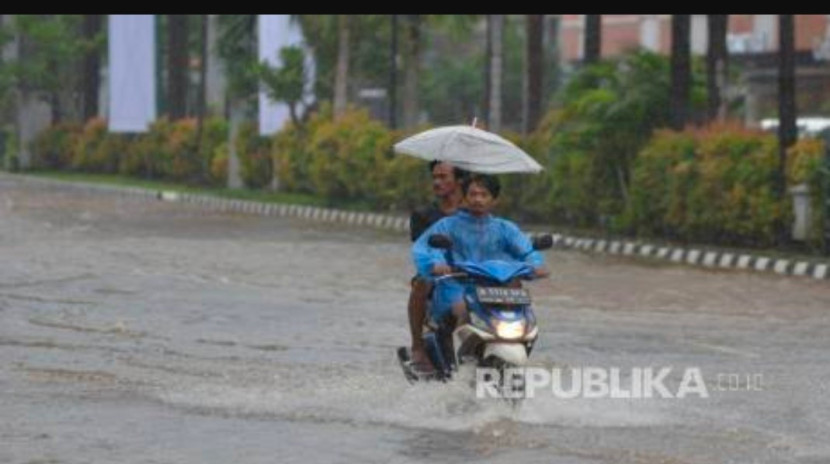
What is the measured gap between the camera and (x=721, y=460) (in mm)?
9570

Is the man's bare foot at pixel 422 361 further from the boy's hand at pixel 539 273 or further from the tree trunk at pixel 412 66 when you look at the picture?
the tree trunk at pixel 412 66

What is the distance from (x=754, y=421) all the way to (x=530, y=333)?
1.49 meters

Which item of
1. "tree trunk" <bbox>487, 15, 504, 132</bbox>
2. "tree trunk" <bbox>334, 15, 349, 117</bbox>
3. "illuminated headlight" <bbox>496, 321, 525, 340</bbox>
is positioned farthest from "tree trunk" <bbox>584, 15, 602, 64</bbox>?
"illuminated headlight" <bbox>496, 321, 525, 340</bbox>

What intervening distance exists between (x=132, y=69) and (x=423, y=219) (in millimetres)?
45377

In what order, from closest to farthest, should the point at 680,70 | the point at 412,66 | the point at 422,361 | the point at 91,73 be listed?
the point at 422,361 < the point at 680,70 < the point at 412,66 < the point at 91,73

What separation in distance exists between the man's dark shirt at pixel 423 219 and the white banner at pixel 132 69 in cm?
4483

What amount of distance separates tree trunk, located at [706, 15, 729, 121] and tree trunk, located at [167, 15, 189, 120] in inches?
1013

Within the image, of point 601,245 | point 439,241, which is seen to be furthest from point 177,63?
point 439,241

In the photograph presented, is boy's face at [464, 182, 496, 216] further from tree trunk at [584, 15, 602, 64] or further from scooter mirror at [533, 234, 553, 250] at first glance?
tree trunk at [584, 15, 602, 64]

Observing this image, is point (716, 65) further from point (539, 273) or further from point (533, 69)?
point (539, 273)

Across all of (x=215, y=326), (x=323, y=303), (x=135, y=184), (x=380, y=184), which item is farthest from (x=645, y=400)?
(x=135, y=184)

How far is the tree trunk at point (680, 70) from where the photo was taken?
30.4 meters

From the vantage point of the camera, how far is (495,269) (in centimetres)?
1067

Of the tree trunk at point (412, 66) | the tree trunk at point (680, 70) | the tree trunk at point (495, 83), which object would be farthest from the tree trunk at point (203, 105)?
the tree trunk at point (680, 70)
